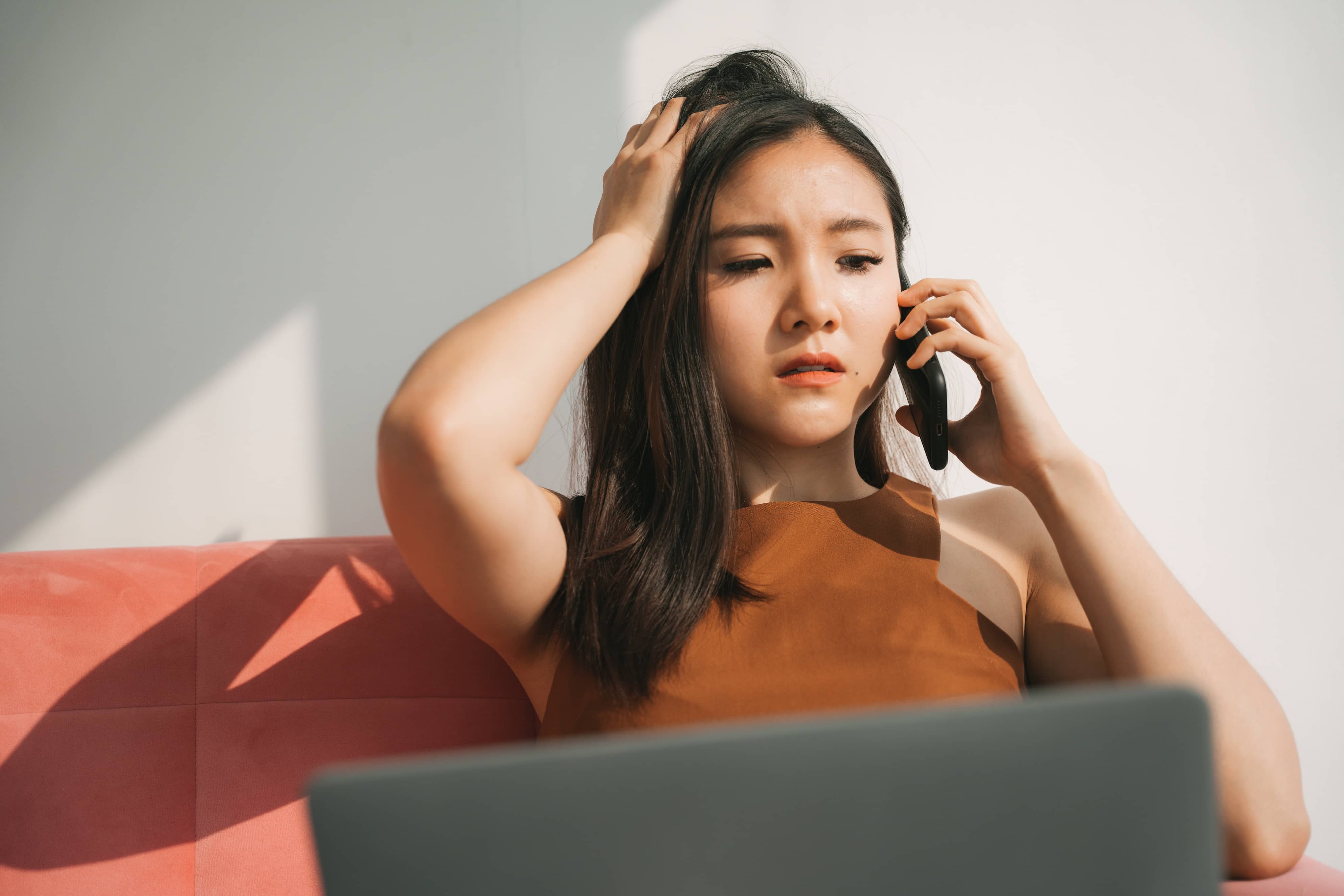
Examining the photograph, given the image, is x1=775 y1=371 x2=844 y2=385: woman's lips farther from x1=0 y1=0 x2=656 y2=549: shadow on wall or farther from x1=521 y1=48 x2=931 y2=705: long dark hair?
x1=0 y1=0 x2=656 y2=549: shadow on wall

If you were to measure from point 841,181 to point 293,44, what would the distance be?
0.96 meters

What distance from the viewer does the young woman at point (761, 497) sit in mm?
772

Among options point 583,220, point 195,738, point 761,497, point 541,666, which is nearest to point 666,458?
point 761,497

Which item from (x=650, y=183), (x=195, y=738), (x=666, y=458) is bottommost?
(x=195, y=738)

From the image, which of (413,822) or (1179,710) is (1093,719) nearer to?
(1179,710)

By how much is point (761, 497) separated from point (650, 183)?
43 cm

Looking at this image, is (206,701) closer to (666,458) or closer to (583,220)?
(666,458)

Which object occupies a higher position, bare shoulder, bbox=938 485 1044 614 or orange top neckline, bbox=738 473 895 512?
orange top neckline, bbox=738 473 895 512

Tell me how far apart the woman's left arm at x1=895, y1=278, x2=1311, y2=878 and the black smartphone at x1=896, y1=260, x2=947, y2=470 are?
2 cm

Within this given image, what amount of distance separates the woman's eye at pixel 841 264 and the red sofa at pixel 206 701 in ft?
1.95

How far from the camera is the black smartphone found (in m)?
1.05

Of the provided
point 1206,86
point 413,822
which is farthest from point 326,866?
point 1206,86

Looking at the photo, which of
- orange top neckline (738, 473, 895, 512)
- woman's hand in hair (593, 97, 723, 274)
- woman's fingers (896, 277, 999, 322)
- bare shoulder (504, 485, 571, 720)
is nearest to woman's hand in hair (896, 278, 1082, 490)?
woman's fingers (896, 277, 999, 322)

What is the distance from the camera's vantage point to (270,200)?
1312mm
